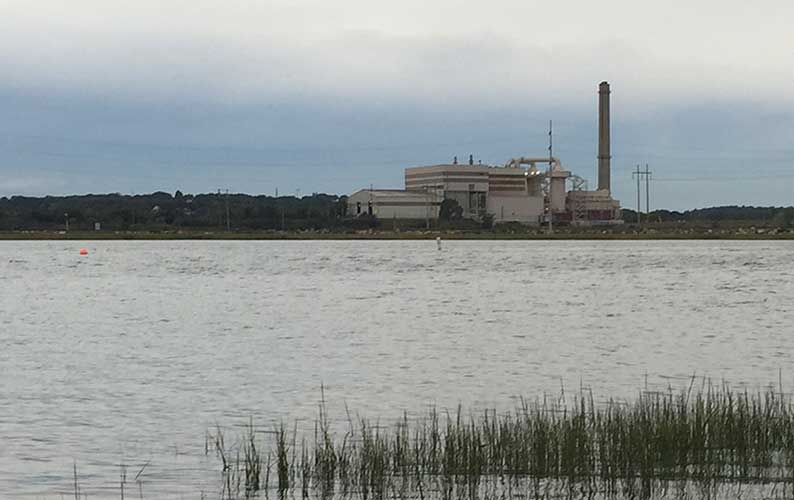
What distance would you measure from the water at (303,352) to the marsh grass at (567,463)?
206cm

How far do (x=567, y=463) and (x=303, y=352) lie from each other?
2396 centimetres

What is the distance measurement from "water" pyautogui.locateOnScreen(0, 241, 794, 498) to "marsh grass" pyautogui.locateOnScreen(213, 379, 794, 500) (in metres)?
2.06

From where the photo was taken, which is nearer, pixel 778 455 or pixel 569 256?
pixel 778 455

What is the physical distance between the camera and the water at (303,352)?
25.1 meters

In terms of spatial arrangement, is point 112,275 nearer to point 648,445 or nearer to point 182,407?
point 182,407

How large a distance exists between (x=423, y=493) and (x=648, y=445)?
12.3ft

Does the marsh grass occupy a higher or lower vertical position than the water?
higher

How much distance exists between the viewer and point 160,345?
149 ft

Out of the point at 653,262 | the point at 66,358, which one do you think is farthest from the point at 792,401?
the point at 653,262

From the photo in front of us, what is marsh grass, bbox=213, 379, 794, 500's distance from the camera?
18250 mm

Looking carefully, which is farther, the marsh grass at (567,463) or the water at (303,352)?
the water at (303,352)

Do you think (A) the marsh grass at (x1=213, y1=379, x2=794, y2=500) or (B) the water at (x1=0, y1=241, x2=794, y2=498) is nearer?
(A) the marsh grass at (x1=213, y1=379, x2=794, y2=500)

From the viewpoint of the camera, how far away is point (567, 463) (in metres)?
19.2

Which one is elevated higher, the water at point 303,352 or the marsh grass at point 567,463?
the marsh grass at point 567,463
